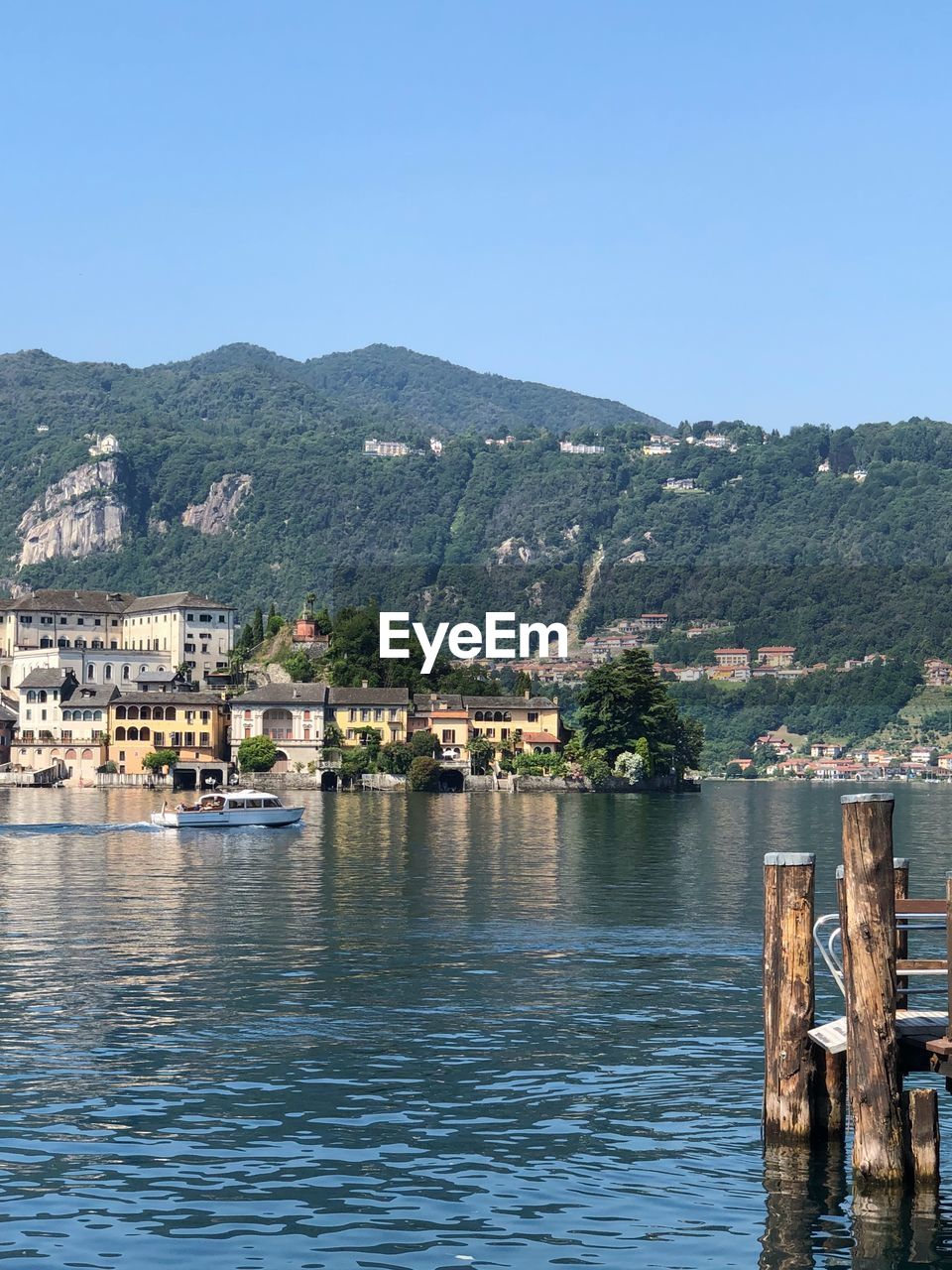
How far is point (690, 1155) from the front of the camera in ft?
84.5

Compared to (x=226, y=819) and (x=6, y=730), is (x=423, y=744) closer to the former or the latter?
(x=6, y=730)

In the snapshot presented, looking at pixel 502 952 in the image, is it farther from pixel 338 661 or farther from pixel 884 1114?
pixel 338 661

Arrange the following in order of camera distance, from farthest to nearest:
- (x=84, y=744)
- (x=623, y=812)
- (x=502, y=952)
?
1. (x=84, y=744)
2. (x=623, y=812)
3. (x=502, y=952)

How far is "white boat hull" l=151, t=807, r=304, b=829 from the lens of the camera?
10350cm

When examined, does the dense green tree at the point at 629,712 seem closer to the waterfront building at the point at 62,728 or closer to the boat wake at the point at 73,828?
the waterfront building at the point at 62,728

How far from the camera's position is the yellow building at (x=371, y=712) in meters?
174

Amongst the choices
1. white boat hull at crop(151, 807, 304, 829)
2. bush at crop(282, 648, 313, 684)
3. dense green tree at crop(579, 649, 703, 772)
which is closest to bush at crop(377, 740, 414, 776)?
bush at crop(282, 648, 313, 684)

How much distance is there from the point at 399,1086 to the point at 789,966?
849cm

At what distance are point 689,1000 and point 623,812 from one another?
90.8 m

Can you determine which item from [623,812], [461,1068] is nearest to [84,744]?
[623,812]

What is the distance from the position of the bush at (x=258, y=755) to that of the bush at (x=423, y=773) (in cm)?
1235

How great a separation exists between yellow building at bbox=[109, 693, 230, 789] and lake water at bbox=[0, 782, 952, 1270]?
111 m

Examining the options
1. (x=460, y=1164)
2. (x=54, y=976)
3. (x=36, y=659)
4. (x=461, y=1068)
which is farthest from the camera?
(x=36, y=659)

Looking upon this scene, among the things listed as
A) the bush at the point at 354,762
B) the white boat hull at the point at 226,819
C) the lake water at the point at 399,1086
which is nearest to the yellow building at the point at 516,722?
the bush at the point at 354,762
